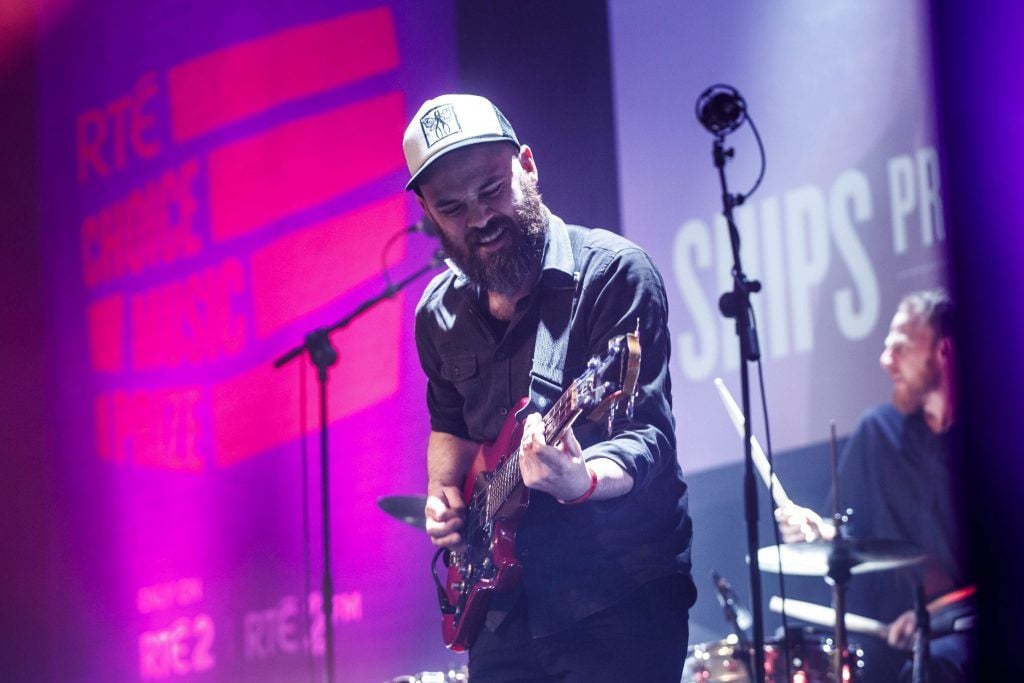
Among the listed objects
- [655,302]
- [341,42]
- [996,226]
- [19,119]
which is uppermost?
[341,42]

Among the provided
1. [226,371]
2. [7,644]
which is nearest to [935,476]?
[226,371]

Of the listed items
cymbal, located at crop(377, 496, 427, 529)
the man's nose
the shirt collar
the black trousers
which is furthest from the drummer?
the man's nose

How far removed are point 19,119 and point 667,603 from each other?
4.02m

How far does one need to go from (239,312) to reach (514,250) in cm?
310

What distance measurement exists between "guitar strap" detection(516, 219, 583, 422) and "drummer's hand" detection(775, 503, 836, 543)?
192 cm

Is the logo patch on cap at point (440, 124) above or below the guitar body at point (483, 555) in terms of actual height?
above

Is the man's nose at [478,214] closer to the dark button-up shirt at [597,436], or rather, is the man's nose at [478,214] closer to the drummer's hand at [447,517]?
the dark button-up shirt at [597,436]

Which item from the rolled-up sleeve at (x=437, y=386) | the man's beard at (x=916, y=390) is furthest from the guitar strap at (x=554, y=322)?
the man's beard at (x=916, y=390)

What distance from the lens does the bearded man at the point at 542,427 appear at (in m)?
2.04

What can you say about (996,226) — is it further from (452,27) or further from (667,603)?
(452,27)

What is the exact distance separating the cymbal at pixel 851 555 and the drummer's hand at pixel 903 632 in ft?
0.81

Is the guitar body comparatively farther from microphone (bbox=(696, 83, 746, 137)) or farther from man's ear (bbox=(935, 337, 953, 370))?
man's ear (bbox=(935, 337, 953, 370))

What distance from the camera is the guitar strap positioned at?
2209 millimetres

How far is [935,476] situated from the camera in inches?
162
